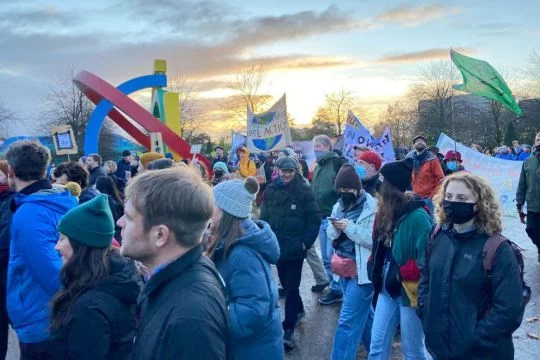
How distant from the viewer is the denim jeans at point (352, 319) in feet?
14.3

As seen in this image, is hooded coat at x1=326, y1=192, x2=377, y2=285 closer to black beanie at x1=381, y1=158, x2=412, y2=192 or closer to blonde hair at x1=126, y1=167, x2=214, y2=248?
black beanie at x1=381, y1=158, x2=412, y2=192

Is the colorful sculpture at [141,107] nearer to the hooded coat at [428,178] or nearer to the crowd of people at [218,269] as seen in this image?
the hooded coat at [428,178]

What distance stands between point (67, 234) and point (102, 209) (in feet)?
0.65

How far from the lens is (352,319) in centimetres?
438

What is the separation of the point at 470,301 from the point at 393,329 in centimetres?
112

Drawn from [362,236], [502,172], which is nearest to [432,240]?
[362,236]

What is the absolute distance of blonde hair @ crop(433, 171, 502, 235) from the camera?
3.11 m

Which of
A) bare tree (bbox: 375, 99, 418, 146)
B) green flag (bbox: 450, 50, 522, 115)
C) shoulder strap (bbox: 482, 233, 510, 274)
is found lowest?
bare tree (bbox: 375, 99, 418, 146)

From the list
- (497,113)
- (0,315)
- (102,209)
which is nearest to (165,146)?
(0,315)

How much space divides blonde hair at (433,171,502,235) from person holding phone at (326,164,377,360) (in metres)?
1.18

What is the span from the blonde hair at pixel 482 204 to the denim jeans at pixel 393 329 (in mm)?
849

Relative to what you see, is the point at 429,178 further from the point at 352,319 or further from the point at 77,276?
the point at 77,276

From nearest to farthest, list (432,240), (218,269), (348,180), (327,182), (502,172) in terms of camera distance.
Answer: (218,269) → (432,240) → (348,180) → (327,182) → (502,172)

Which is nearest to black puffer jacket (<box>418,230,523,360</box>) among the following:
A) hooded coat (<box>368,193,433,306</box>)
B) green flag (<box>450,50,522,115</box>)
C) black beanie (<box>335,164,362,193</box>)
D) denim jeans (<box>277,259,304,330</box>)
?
hooded coat (<box>368,193,433,306</box>)
